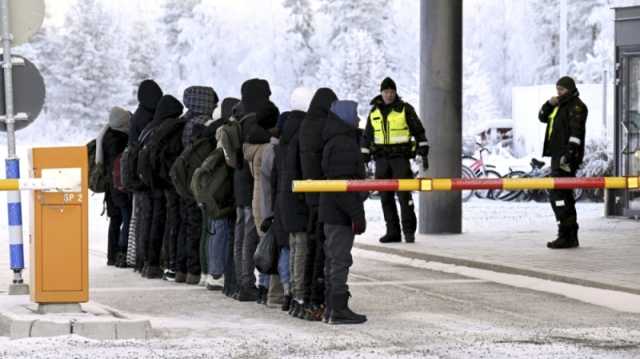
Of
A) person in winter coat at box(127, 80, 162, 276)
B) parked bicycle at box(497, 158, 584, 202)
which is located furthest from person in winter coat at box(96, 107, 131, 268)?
parked bicycle at box(497, 158, 584, 202)

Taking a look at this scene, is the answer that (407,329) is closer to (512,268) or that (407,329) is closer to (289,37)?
(512,268)

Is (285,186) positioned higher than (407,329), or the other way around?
(285,186)

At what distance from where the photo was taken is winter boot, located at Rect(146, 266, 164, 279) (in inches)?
592

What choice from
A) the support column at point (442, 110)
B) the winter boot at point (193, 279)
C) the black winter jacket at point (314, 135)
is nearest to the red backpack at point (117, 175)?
the winter boot at point (193, 279)

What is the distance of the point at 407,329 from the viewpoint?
10805 millimetres

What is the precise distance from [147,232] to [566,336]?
20.2 ft

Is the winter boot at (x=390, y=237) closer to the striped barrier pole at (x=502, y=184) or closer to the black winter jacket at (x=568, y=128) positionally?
the black winter jacket at (x=568, y=128)

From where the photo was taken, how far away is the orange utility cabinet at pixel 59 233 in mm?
10633

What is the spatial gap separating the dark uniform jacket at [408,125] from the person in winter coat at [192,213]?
399cm

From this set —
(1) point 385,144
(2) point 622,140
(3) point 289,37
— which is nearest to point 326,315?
(1) point 385,144

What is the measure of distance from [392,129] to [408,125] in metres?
0.21

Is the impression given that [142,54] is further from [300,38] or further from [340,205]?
[340,205]

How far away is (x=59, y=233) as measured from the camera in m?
10.7

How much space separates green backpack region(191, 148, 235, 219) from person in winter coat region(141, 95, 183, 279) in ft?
5.46
